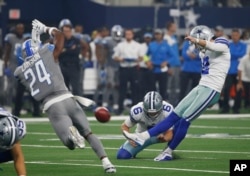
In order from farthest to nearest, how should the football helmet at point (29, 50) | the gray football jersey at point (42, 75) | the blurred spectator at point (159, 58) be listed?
the blurred spectator at point (159, 58) → the football helmet at point (29, 50) → the gray football jersey at point (42, 75)

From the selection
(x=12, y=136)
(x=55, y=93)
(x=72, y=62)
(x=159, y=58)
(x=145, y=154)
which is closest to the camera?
(x=12, y=136)

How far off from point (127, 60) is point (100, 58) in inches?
60.1

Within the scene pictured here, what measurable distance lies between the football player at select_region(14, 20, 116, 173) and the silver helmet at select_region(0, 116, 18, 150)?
1.83 metres

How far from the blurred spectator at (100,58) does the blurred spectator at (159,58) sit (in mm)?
1376

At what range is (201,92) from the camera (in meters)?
16.2

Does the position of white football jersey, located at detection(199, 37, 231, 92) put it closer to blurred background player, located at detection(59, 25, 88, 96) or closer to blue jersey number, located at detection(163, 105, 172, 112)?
blue jersey number, located at detection(163, 105, 172, 112)

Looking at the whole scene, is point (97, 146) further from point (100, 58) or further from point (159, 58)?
point (100, 58)

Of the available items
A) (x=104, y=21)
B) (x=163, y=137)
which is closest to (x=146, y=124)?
(x=163, y=137)

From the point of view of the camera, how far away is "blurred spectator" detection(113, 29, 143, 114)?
26.5 meters

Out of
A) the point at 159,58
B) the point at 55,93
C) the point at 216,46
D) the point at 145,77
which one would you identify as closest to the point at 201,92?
the point at 216,46

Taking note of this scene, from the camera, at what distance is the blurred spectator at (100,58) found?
27875 millimetres

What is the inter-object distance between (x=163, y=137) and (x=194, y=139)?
137 inches

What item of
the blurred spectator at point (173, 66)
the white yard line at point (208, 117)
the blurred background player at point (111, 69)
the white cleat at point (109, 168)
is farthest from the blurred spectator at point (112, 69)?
the white cleat at point (109, 168)

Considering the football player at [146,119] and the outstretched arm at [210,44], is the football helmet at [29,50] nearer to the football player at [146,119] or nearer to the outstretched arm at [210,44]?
the football player at [146,119]
